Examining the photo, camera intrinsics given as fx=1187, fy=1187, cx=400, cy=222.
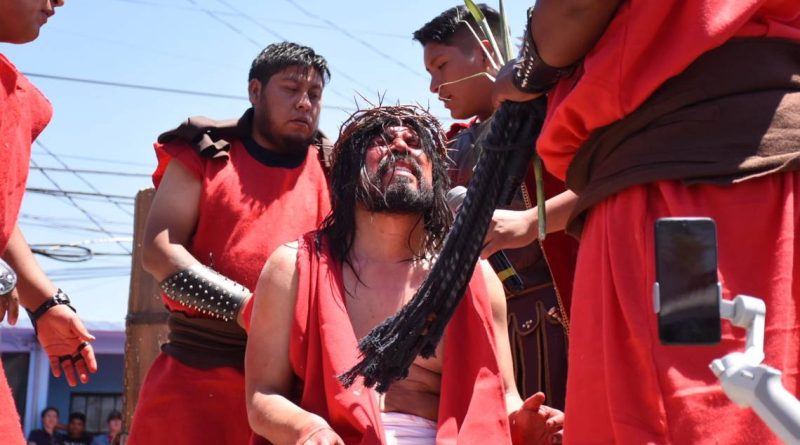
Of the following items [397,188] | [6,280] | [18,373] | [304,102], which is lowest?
[18,373]

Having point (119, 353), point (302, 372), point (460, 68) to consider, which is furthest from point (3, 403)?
point (119, 353)

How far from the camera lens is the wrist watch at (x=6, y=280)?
3.40m

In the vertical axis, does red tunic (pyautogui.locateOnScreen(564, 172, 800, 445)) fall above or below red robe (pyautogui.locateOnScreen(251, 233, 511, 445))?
above

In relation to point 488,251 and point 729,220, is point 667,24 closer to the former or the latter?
point 729,220

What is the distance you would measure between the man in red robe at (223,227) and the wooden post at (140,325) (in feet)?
3.11

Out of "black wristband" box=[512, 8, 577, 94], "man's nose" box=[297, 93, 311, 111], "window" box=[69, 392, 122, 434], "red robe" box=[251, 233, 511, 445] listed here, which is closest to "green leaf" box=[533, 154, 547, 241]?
"black wristband" box=[512, 8, 577, 94]

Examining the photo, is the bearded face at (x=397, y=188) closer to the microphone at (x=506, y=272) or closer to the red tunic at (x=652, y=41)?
the microphone at (x=506, y=272)

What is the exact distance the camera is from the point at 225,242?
189 inches

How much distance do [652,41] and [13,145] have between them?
79.0 inches

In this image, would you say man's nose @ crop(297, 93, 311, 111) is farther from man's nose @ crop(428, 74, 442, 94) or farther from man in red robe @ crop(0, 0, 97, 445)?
man in red robe @ crop(0, 0, 97, 445)

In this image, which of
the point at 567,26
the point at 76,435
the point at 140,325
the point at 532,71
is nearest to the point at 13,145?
the point at 532,71

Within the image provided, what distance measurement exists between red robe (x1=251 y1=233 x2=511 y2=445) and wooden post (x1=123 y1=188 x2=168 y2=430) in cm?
228

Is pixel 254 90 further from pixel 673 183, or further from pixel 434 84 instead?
pixel 673 183

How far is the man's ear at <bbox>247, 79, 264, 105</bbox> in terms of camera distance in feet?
17.1
